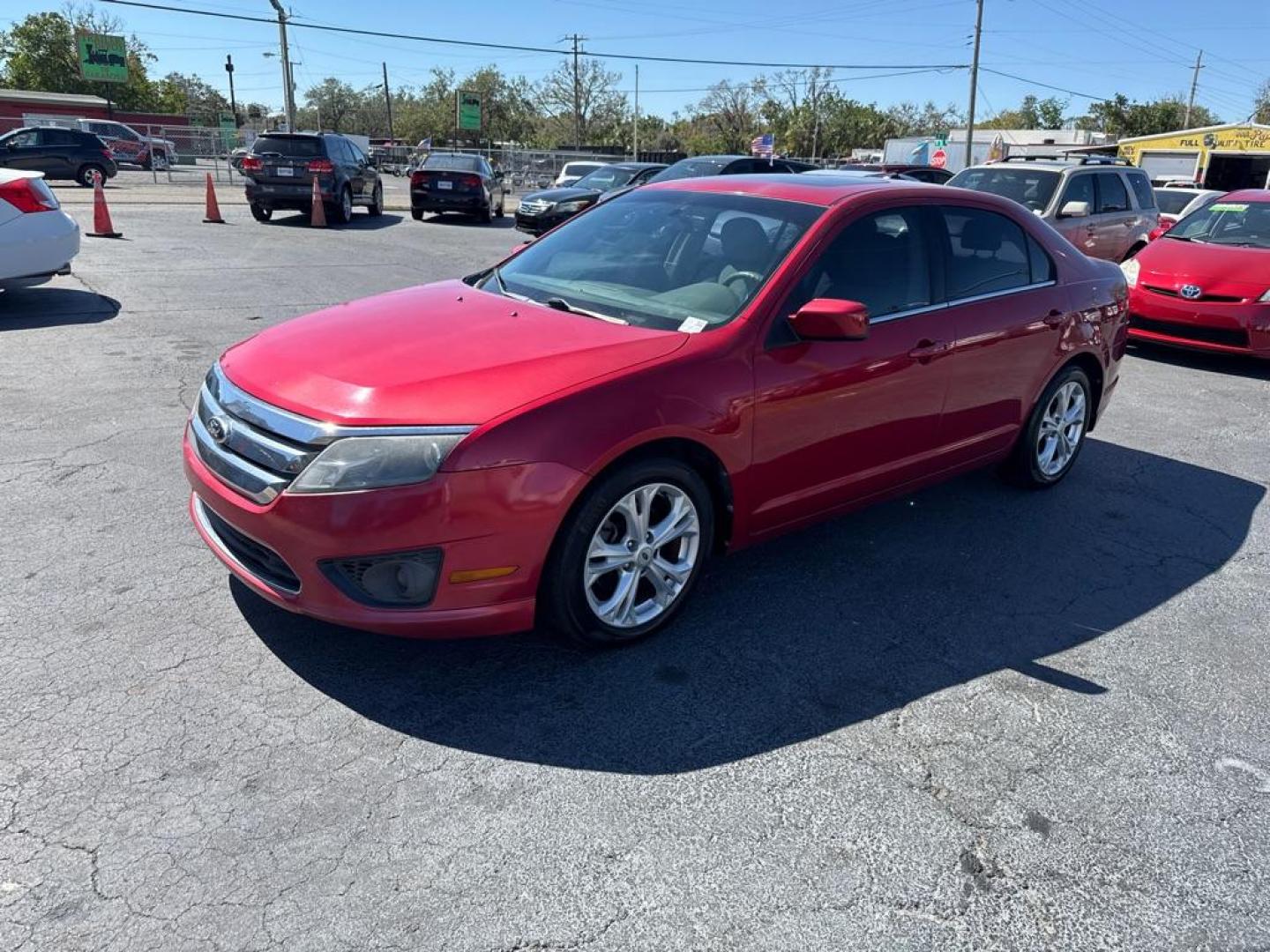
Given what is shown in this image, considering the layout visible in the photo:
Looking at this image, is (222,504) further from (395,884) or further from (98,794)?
(395,884)

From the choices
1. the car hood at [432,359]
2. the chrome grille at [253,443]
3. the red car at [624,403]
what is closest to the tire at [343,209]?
the red car at [624,403]

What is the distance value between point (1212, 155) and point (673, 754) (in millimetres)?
50188

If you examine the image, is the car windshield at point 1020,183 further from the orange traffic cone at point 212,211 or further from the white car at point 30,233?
the orange traffic cone at point 212,211

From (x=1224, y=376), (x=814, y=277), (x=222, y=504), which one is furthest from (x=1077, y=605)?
(x=1224, y=376)

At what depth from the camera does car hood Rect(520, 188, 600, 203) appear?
58.7 feet

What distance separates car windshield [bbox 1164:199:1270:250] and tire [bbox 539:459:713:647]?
8.56 metres

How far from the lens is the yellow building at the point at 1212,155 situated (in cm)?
4050

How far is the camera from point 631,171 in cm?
1889

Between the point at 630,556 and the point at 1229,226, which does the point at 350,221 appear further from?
the point at 630,556

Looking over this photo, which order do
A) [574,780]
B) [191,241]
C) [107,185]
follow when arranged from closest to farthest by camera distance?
[574,780]
[191,241]
[107,185]

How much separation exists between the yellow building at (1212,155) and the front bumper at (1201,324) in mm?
35947

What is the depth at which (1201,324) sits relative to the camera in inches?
341

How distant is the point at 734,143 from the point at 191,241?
74.4m

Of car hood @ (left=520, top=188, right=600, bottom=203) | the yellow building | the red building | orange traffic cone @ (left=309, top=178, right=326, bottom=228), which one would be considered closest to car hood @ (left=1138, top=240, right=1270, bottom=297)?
car hood @ (left=520, top=188, right=600, bottom=203)
